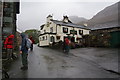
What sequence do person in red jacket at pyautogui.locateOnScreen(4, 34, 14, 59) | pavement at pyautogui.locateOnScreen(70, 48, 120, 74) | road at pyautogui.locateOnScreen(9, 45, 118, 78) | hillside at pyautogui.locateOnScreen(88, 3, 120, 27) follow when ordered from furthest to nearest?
1. hillside at pyautogui.locateOnScreen(88, 3, 120, 27)
2. person in red jacket at pyautogui.locateOnScreen(4, 34, 14, 59)
3. pavement at pyautogui.locateOnScreen(70, 48, 120, 74)
4. road at pyautogui.locateOnScreen(9, 45, 118, 78)

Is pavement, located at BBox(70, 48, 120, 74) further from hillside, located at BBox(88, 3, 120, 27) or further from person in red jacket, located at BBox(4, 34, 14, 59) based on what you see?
hillside, located at BBox(88, 3, 120, 27)

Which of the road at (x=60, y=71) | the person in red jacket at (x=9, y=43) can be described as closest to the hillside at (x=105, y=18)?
the road at (x=60, y=71)

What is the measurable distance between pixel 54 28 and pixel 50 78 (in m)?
28.6

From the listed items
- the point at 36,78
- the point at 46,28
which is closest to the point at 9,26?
the point at 36,78

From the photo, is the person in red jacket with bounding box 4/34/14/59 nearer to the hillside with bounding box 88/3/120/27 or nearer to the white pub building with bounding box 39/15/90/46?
the white pub building with bounding box 39/15/90/46

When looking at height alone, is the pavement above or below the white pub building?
below

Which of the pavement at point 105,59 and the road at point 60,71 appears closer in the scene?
the road at point 60,71

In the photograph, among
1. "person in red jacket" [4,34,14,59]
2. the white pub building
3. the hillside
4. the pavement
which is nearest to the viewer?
the pavement

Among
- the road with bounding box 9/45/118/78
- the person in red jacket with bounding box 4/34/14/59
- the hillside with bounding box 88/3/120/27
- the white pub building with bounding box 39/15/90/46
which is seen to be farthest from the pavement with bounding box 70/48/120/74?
the hillside with bounding box 88/3/120/27

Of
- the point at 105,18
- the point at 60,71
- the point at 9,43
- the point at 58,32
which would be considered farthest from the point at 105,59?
the point at 105,18

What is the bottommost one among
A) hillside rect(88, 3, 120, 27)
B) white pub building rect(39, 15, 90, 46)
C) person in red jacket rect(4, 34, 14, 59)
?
person in red jacket rect(4, 34, 14, 59)

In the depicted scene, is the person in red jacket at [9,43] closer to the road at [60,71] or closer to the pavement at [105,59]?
the road at [60,71]

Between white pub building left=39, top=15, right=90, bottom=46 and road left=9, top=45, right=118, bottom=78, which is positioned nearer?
road left=9, top=45, right=118, bottom=78

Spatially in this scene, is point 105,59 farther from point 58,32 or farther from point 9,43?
point 58,32
